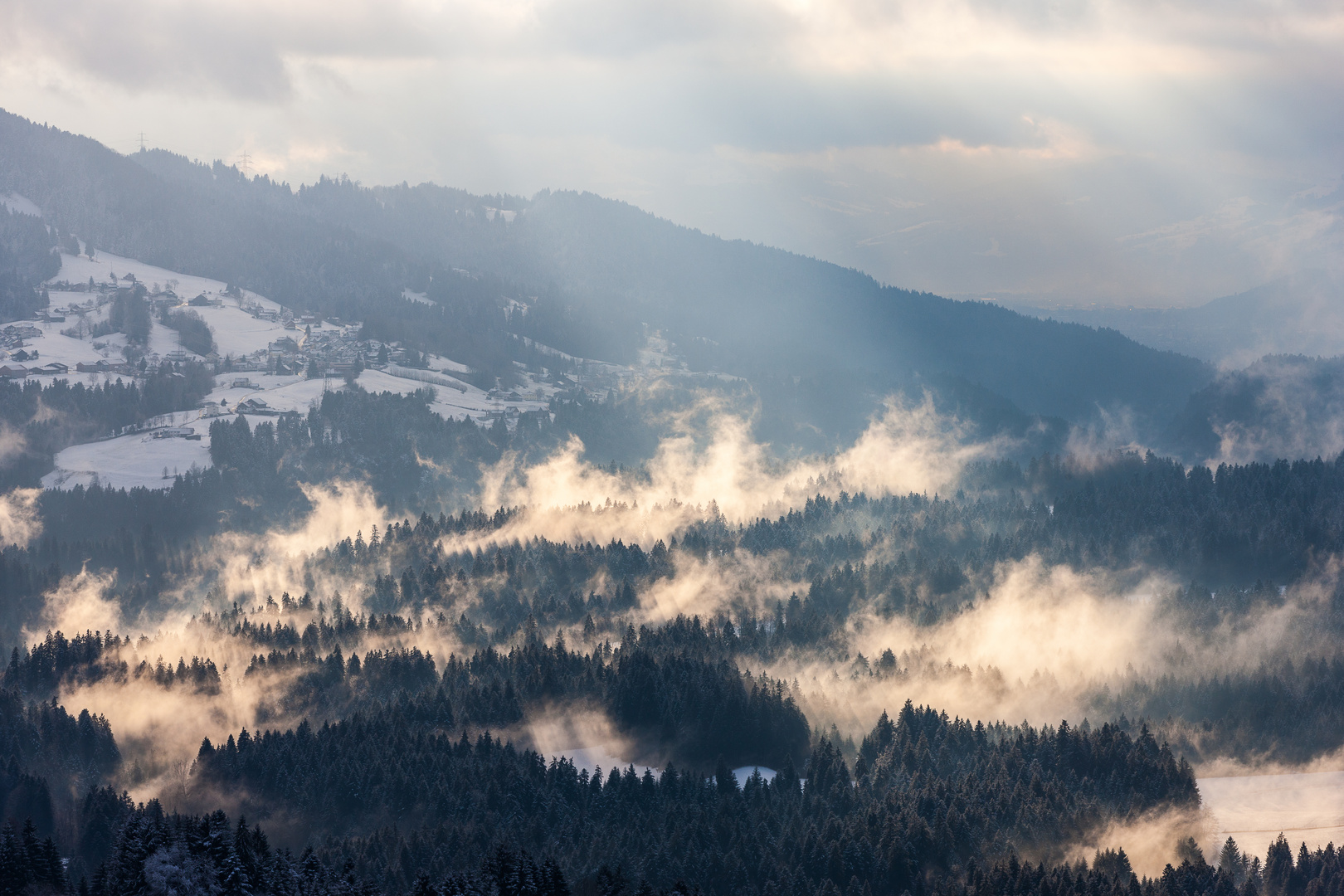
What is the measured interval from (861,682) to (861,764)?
34.1 metres

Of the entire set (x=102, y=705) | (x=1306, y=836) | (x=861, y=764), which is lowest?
(x=1306, y=836)

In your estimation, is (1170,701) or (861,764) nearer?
(861,764)

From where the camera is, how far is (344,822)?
487 feet

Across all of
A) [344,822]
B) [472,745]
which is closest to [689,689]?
[472,745]

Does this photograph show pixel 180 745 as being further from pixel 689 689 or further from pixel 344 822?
pixel 689 689

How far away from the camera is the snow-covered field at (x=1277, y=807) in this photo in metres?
158

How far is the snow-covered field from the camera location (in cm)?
15800

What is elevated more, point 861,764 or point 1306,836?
point 861,764

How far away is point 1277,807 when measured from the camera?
166750 millimetres

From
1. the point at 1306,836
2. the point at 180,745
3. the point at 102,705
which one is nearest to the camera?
the point at 1306,836

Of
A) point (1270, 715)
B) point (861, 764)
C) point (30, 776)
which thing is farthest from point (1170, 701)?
point (30, 776)

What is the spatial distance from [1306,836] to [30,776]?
470ft

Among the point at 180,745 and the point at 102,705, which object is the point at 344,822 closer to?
the point at 180,745

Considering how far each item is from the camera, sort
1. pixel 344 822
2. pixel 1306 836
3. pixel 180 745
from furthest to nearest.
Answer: pixel 180 745
pixel 1306 836
pixel 344 822
